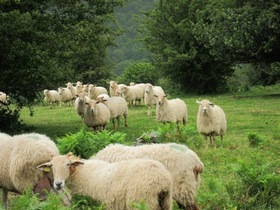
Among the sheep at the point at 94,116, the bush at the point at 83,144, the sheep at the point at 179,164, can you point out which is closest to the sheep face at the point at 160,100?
the sheep at the point at 94,116

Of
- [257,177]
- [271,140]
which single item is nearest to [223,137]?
[271,140]

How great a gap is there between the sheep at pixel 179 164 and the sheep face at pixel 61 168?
2.93ft

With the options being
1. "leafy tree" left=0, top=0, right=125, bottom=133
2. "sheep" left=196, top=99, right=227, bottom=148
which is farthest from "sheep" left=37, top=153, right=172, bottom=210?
"leafy tree" left=0, top=0, right=125, bottom=133

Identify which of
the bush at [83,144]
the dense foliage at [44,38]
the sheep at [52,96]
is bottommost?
the sheep at [52,96]

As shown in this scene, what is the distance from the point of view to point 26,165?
846cm

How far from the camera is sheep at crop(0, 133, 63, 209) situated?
8.48 meters

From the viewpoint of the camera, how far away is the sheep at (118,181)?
6.61m

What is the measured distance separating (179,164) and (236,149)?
6403mm

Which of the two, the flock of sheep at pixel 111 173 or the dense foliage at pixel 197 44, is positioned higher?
the dense foliage at pixel 197 44

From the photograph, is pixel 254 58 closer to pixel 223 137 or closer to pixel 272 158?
pixel 223 137

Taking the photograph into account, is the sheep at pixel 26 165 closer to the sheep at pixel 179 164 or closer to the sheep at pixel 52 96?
the sheep at pixel 179 164

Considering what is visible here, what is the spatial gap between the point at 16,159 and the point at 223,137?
32.3ft

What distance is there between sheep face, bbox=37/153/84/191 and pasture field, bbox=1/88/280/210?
2087 millimetres

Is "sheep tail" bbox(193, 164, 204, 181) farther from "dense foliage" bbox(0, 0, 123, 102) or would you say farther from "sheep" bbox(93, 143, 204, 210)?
"dense foliage" bbox(0, 0, 123, 102)
